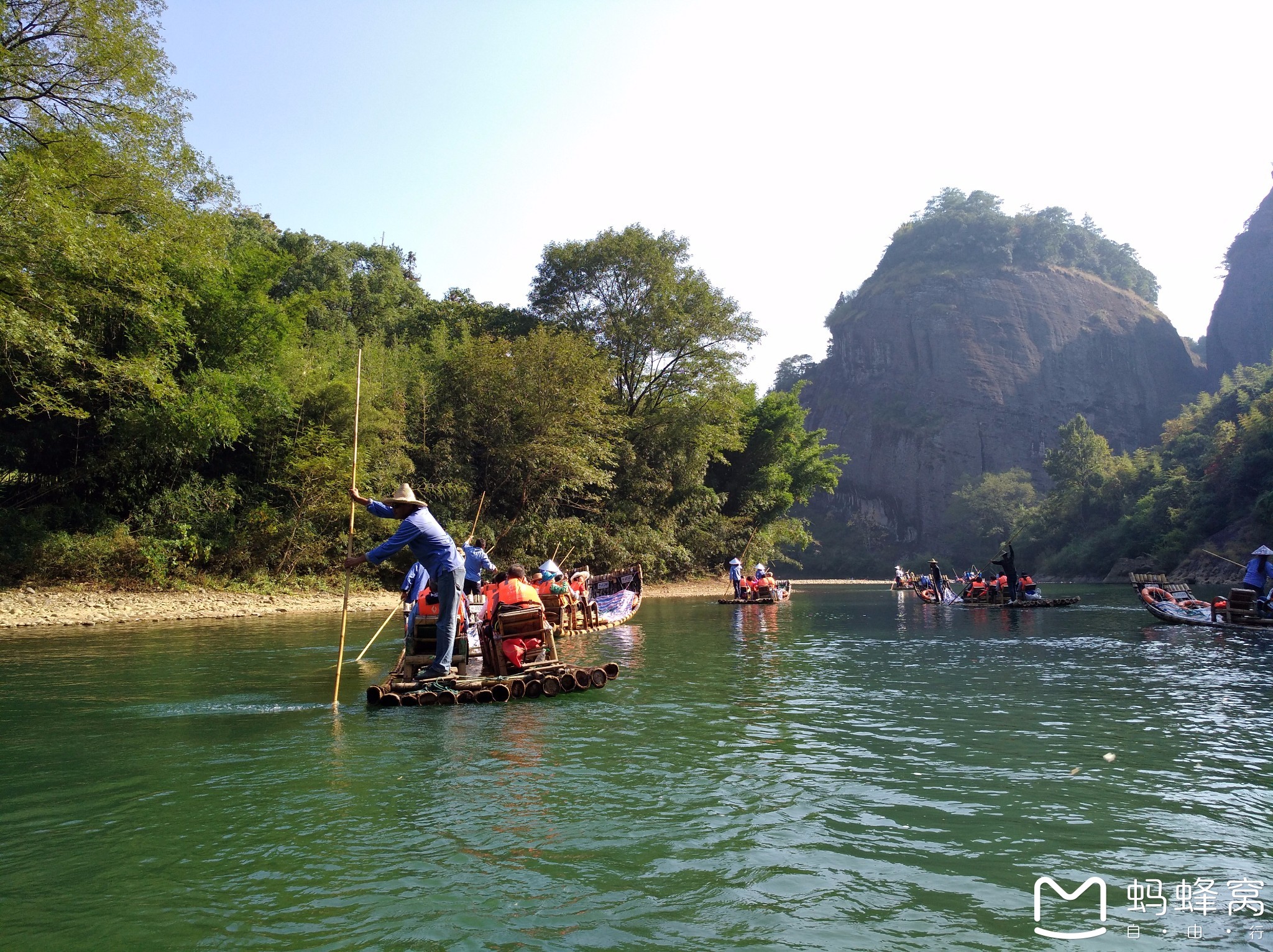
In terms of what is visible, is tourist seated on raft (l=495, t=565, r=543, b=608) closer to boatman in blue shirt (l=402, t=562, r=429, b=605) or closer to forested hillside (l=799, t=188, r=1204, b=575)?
boatman in blue shirt (l=402, t=562, r=429, b=605)

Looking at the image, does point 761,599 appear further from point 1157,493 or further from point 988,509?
point 988,509

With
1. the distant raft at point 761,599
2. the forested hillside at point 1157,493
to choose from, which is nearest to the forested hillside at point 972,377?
the forested hillside at point 1157,493

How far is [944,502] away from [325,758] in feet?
361

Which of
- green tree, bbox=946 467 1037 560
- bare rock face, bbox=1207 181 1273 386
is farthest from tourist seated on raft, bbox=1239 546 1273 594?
bare rock face, bbox=1207 181 1273 386

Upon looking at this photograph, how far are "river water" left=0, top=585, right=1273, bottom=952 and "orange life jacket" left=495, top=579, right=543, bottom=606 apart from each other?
132cm

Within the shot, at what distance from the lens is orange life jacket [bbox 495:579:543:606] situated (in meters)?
11.2

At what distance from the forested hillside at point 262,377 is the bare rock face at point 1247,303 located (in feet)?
299

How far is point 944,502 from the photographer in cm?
10894

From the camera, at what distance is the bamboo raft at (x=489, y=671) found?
10.2 meters

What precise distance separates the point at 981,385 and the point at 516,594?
11204 cm

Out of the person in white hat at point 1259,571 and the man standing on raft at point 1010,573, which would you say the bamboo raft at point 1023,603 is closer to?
the man standing on raft at point 1010,573

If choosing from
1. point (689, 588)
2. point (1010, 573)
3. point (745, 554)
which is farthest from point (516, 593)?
point (745, 554)

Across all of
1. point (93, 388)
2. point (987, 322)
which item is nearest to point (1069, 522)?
point (987, 322)

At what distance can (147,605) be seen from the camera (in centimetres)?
2166
